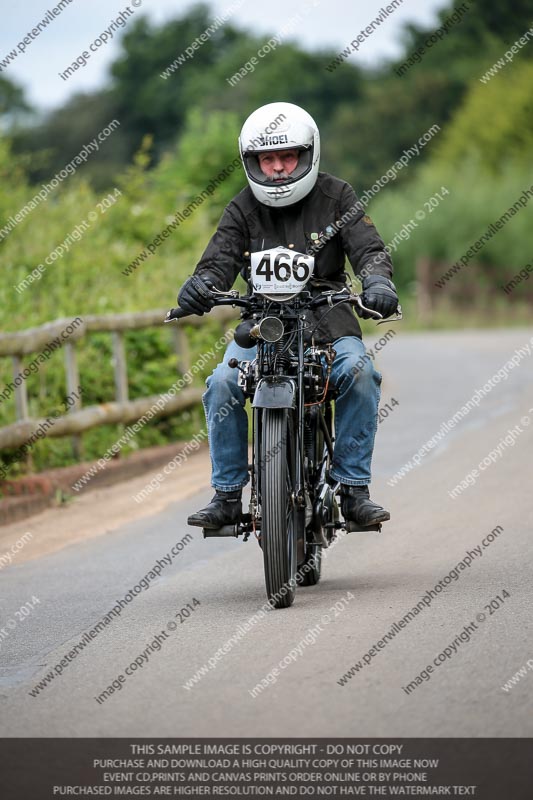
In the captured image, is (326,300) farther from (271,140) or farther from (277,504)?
(277,504)

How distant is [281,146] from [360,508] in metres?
1.78

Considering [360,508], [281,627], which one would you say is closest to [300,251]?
[360,508]

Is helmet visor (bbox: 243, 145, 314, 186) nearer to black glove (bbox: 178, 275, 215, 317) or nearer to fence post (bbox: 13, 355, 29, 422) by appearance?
black glove (bbox: 178, 275, 215, 317)

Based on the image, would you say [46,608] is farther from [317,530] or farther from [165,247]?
[165,247]

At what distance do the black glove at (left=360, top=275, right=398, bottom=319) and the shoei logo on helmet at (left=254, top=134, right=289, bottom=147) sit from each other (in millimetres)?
773

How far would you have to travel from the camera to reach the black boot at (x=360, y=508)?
22.7ft

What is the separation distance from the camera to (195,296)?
666 cm

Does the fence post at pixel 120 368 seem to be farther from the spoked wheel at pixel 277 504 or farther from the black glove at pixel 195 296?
the spoked wheel at pixel 277 504

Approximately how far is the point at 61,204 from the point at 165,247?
1.66 m

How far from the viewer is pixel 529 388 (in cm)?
1908

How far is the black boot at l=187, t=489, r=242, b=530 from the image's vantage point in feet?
22.4

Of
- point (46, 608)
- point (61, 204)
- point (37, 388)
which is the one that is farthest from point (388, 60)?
point (46, 608)

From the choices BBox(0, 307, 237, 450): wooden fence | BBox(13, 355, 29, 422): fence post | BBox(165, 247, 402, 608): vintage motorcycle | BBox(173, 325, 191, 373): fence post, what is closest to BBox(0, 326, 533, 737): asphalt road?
BBox(165, 247, 402, 608): vintage motorcycle
